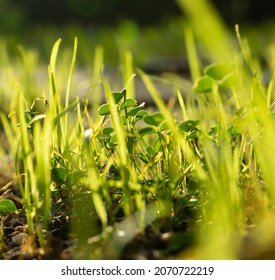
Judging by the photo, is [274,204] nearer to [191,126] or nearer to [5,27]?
[191,126]

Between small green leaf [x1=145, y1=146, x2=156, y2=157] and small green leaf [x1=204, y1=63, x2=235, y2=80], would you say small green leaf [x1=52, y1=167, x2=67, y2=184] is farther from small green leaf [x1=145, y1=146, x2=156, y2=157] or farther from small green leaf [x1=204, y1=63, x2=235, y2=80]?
small green leaf [x1=204, y1=63, x2=235, y2=80]

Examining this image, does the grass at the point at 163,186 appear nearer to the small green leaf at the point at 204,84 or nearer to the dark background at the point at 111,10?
the small green leaf at the point at 204,84

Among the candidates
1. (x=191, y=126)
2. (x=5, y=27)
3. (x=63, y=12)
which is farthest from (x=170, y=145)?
(x=63, y=12)

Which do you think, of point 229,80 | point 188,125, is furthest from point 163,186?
point 229,80

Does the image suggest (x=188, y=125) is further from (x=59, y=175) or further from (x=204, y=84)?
(x=59, y=175)
